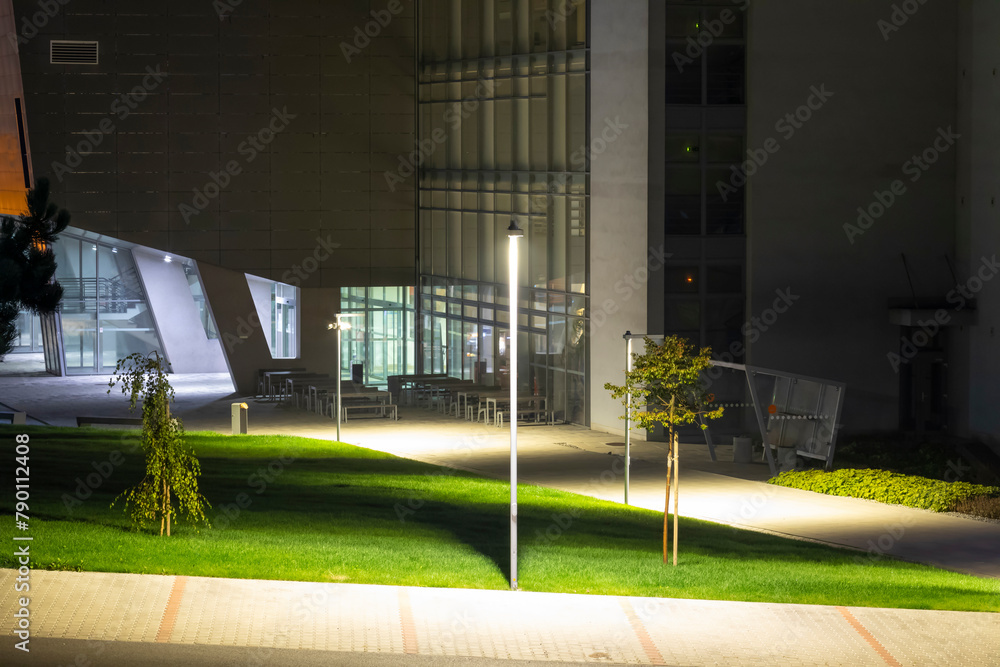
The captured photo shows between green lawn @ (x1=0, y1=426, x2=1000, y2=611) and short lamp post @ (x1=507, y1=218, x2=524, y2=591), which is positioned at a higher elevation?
short lamp post @ (x1=507, y1=218, x2=524, y2=591)

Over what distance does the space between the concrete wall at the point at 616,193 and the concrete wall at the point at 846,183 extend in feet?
9.23

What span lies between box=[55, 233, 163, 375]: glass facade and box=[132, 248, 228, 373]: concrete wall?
550mm

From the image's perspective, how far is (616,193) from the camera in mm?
29797

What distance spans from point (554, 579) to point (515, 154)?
22767 mm

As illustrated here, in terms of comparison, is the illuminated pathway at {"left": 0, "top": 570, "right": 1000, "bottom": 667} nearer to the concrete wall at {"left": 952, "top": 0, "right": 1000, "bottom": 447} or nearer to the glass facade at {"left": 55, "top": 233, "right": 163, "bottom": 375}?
the concrete wall at {"left": 952, "top": 0, "right": 1000, "bottom": 447}

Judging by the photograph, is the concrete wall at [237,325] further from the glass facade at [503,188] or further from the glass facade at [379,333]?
the glass facade at [503,188]

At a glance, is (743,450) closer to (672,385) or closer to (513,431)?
(672,385)

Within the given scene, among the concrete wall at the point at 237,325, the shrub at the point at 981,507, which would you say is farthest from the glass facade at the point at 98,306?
the shrub at the point at 981,507

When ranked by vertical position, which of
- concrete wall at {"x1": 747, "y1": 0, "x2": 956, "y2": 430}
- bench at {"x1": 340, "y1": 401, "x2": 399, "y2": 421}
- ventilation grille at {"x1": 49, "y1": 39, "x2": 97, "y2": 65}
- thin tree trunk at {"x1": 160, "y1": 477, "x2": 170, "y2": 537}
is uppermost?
ventilation grille at {"x1": 49, "y1": 39, "x2": 97, "y2": 65}

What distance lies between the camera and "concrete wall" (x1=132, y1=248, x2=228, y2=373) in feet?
145

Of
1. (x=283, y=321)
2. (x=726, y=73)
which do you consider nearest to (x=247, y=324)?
(x=283, y=321)

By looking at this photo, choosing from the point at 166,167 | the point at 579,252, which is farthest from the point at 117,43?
the point at 579,252

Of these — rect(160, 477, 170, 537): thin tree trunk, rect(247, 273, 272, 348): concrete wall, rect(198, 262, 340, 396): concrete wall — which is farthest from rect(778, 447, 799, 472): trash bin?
rect(247, 273, 272, 348): concrete wall

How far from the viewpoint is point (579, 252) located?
31.3 metres
